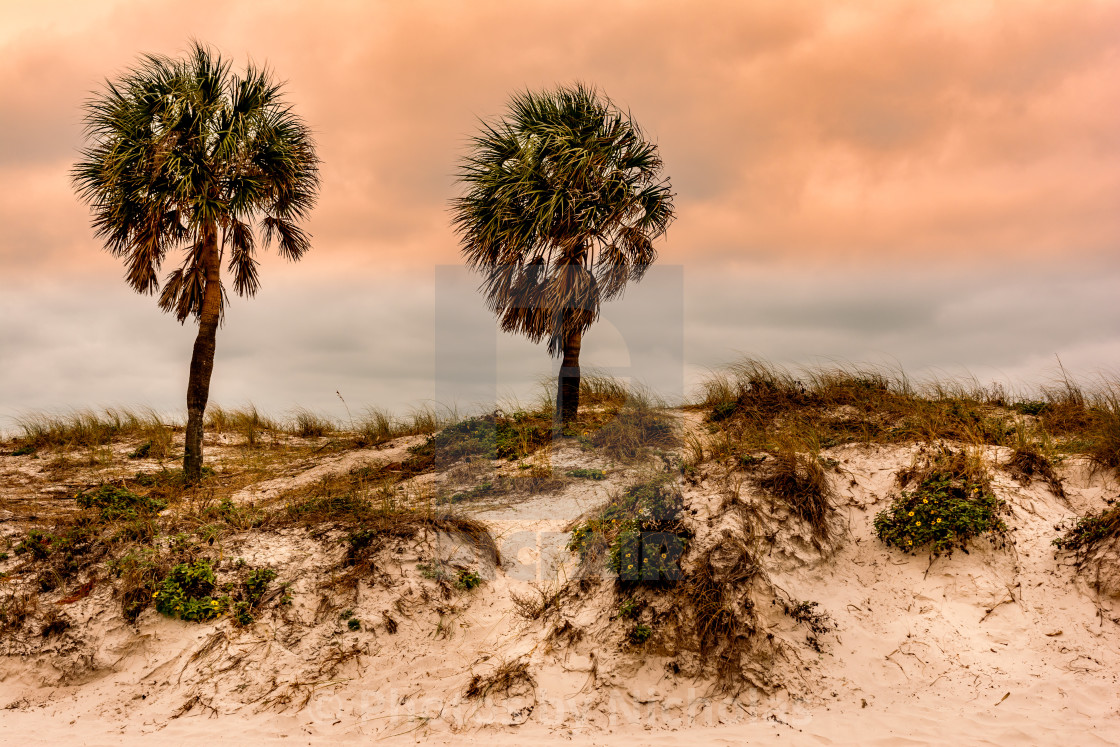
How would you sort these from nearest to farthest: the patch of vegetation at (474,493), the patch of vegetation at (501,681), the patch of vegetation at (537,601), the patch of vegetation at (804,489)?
the patch of vegetation at (501,681) → the patch of vegetation at (537,601) → the patch of vegetation at (804,489) → the patch of vegetation at (474,493)

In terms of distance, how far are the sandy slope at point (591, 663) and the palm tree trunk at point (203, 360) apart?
19.4ft

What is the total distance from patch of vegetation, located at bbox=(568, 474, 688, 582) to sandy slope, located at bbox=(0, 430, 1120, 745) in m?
0.40

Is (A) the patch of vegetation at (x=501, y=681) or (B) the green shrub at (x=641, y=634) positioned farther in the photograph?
(B) the green shrub at (x=641, y=634)

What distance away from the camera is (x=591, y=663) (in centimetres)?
816

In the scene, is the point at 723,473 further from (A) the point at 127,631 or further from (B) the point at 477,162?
(B) the point at 477,162

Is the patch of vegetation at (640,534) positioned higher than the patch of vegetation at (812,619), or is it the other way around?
the patch of vegetation at (640,534)

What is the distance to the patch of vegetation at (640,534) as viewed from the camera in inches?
353

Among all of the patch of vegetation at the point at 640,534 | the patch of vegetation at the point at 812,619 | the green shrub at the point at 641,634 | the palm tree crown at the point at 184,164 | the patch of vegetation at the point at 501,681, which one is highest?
the palm tree crown at the point at 184,164

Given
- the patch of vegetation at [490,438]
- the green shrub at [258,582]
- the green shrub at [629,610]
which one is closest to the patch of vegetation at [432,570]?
the green shrub at [258,582]

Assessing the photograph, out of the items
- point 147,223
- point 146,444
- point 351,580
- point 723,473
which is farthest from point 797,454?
point 146,444

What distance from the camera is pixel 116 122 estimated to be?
1469 centimetres

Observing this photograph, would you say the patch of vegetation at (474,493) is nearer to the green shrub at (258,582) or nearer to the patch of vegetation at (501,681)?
the green shrub at (258,582)

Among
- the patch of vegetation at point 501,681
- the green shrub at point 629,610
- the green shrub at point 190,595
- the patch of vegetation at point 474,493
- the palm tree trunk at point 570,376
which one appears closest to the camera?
the patch of vegetation at point 501,681

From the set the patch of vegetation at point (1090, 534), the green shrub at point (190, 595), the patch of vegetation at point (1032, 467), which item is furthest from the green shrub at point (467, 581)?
the patch of vegetation at point (1032, 467)
